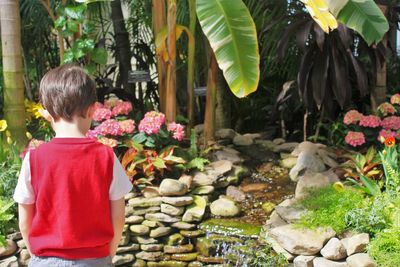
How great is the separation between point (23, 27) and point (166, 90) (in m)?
2.47

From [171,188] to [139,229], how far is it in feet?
1.35

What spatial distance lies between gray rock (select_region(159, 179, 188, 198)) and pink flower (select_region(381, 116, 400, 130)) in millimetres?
1989

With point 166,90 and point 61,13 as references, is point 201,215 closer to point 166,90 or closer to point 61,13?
point 166,90

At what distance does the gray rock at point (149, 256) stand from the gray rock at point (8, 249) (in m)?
0.92

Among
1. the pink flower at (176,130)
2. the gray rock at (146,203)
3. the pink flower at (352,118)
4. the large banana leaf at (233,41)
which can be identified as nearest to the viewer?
the large banana leaf at (233,41)

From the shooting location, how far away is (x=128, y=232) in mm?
4379

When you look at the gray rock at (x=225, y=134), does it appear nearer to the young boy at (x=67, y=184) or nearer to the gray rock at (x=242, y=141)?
the gray rock at (x=242, y=141)

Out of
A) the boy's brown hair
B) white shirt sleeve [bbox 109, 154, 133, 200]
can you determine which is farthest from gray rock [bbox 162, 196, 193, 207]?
the boy's brown hair

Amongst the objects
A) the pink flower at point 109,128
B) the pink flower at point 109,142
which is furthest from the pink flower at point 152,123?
the pink flower at point 109,142

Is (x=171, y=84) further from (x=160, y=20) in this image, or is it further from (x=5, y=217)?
(x=5, y=217)

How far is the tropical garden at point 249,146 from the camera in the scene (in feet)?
12.4

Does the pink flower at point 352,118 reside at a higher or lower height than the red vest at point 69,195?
lower

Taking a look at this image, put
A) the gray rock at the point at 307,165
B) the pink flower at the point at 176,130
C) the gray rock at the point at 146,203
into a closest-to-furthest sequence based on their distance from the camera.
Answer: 1. the gray rock at the point at 146,203
2. the pink flower at the point at 176,130
3. the gray rock at the point at 307,165

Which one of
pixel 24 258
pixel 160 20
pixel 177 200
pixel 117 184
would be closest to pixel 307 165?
pixel 177 200
